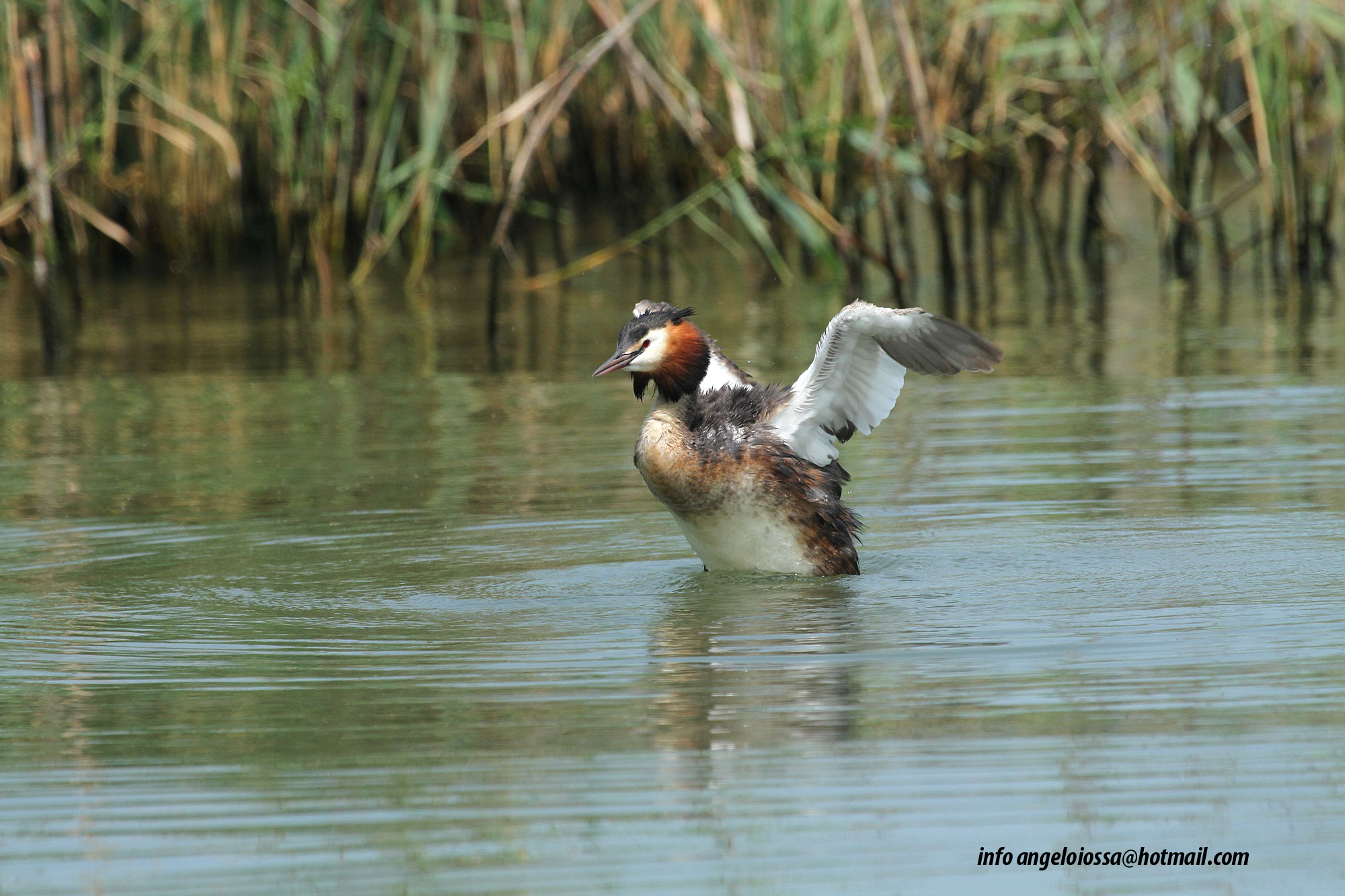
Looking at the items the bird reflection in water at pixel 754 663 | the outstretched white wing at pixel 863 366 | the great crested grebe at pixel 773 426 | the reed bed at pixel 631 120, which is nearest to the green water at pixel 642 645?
the bird reflection in water at pixel 754 663

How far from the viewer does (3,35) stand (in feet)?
35.8

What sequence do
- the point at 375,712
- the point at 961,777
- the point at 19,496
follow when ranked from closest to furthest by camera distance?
the point at 961,777
the point at 375,712
the point at 19,496

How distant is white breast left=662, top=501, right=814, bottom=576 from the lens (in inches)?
214

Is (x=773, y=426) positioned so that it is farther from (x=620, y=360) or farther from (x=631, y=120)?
(x=631, y=120)

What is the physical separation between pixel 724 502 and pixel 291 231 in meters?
7.10

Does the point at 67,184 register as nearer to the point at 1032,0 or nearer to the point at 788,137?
the point at 788,137

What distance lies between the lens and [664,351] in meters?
5.55

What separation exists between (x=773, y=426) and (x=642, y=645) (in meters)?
1.34

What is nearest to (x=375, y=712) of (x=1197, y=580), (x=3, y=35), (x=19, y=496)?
(x=1197, y=580)

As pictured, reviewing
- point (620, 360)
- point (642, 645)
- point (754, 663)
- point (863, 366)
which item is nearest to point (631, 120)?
point (863, 366)

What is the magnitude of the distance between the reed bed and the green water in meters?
1.55

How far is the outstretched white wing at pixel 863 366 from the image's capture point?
5418 millimetres

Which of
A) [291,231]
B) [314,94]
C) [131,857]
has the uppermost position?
[314,94]

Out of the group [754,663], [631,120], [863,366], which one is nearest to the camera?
[754,663]
